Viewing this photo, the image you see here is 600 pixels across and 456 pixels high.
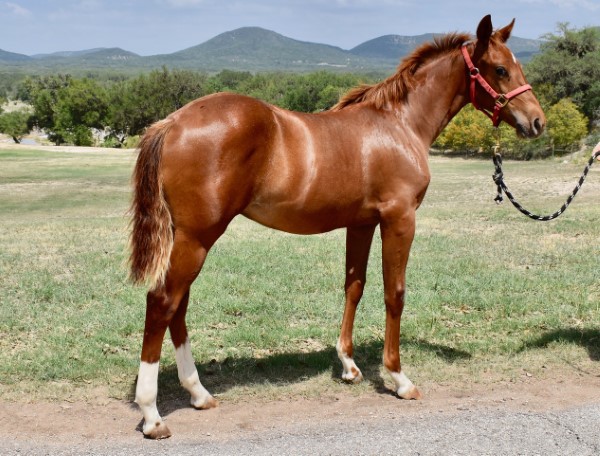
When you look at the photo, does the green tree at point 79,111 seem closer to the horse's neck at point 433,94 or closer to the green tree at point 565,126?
the green tree at point 565,126

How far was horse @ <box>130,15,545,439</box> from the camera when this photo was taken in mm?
4102

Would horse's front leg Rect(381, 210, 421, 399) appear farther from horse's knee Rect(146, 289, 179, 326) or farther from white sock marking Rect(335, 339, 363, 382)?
horse's knee Rect(146, 289, 179, 326)

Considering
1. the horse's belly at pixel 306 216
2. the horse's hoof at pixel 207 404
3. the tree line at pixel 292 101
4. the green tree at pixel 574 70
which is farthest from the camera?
the green tree at pixel 574 70

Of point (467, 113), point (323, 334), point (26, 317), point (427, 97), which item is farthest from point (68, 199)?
point (467, 113)

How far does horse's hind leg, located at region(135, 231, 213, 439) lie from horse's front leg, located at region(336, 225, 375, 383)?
1.54 m

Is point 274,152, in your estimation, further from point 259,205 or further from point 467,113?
point 467,113

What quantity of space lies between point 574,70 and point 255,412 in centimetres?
5162

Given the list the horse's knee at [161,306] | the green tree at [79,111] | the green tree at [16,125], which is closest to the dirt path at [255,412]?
the horse's knee at [161,306]

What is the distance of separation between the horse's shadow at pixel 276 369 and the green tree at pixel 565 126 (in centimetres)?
3884

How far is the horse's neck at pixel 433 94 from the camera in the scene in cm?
506

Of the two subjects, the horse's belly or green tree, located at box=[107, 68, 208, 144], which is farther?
green tree, located at box=[107, 68, 208, 144]

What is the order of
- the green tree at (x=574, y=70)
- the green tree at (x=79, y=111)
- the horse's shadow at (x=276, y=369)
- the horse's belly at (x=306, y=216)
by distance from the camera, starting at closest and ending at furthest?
1. the horse's belly at (x=306, y=216)
2. the horse's shadow at (x=276, y=369)
3. the green tree at (x=574, y=70)
4. the green tree at (x=79, y=111)

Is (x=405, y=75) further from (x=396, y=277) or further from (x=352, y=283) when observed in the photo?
(x=352, y=283)

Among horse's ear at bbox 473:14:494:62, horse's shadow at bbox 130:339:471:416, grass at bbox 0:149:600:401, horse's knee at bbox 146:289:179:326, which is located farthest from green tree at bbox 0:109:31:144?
horse's ear at bbox 473:14:494:62
